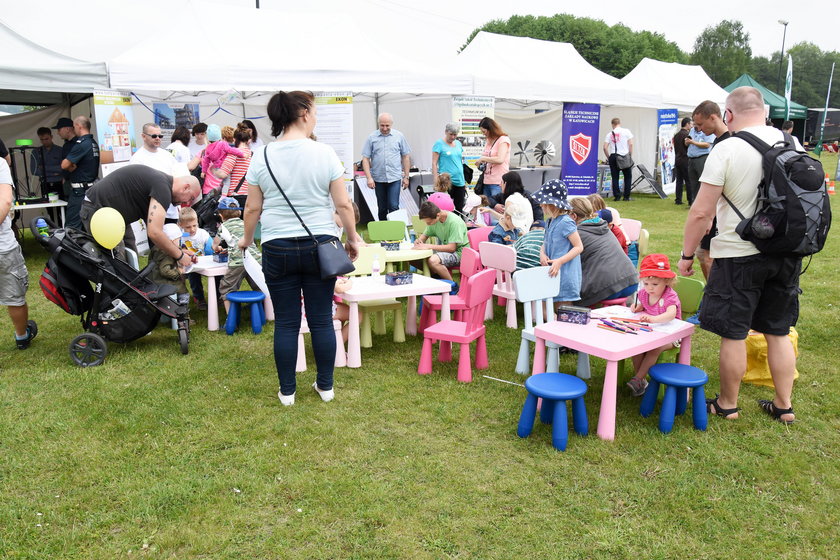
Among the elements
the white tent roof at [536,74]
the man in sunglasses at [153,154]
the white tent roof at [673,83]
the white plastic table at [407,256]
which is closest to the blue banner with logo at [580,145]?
the white tent roof at [536,74]

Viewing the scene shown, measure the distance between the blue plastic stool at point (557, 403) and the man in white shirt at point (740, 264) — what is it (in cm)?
77

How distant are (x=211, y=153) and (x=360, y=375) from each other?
16.1 feet

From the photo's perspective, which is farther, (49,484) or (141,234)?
(141,234)

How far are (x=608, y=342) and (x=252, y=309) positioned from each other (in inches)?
121

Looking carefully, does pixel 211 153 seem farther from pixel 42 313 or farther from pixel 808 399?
pixel 808 399

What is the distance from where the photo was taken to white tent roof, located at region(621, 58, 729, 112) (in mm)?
15617

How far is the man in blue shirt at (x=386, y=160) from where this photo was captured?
9.12 m

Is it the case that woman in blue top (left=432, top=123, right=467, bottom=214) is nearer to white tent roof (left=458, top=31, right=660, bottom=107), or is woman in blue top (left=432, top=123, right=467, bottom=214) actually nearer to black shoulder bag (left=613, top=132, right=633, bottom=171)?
white tent roof (left=458, top=31, right=660, bottom=107)

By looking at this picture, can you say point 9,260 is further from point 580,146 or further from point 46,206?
point 580,146

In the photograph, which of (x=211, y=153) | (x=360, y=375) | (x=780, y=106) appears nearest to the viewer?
(x=360, y=375)

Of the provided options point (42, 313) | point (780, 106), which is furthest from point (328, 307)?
point (780, 106)

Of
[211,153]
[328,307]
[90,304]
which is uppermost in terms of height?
[211,153]

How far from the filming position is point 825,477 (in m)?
3.01

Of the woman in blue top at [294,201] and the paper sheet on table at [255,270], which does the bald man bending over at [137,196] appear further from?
the woman in blue top at [294,201]
